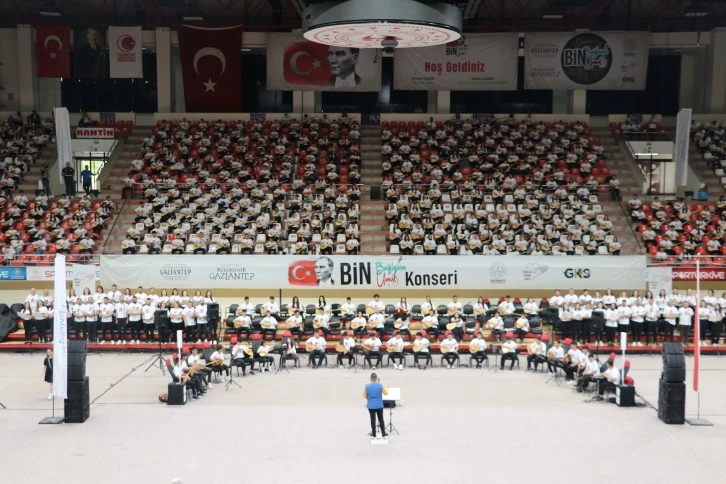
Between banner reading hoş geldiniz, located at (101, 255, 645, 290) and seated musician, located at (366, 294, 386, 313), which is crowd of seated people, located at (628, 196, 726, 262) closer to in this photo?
banner reading hoş geldiniz, located at (101, 255, 645, 290)

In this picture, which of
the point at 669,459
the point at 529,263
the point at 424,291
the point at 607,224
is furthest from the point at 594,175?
the point at 669,459

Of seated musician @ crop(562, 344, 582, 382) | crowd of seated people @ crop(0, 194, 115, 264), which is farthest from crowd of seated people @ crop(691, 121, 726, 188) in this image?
crowd of seated people @ crop(0, 194, 115, 264)

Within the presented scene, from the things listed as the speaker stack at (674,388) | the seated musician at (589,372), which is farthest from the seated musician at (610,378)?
the speaker stack at (674,388)

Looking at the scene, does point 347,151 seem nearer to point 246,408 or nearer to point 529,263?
point 529,263

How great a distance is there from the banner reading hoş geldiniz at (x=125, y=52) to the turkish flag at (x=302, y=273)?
17.2 metres

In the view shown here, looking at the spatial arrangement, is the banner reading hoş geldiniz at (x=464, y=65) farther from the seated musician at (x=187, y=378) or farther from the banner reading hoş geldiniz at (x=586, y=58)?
the seated musician at (x=187, y=378)

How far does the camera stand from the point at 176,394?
68.0 feet

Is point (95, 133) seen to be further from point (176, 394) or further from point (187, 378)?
point (176, 394)

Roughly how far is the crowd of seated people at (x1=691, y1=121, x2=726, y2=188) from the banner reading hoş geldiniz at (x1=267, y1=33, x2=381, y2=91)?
16480 mm

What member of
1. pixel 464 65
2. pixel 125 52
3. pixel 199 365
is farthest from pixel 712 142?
pixel 199 365

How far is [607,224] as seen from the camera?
33.5 meters

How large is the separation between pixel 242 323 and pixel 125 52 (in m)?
20.4

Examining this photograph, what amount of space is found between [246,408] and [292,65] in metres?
24.7

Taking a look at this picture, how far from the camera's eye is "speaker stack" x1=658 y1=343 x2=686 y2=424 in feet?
61.7
